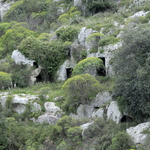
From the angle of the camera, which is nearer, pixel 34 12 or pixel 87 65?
pixel 87 65

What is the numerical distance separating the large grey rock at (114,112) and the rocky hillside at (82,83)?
0.13 ft

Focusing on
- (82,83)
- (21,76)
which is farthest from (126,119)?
(21,76)

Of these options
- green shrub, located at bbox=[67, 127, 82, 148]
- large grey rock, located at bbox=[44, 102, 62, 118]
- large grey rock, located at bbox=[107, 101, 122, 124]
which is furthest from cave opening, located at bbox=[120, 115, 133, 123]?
large grey rock, located at bbox=[44, 102, 62, 118]

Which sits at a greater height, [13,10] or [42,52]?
[13,10]

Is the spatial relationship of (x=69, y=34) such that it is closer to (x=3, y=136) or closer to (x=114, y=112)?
(x=114, y=112)

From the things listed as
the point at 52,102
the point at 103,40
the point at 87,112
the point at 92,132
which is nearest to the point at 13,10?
the point at 103,40

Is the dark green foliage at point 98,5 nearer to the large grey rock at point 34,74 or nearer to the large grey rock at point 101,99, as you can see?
the large grey rock at point 34,74

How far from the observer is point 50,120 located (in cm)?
2053

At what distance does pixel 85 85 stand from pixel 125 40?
4573 mm

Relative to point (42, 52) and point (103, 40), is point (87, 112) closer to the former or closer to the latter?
point (103, 40)

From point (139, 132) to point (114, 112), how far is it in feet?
10.2

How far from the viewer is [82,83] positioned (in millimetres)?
19766

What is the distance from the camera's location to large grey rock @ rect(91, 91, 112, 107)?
786 inches

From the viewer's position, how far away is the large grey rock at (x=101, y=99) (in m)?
20.0
